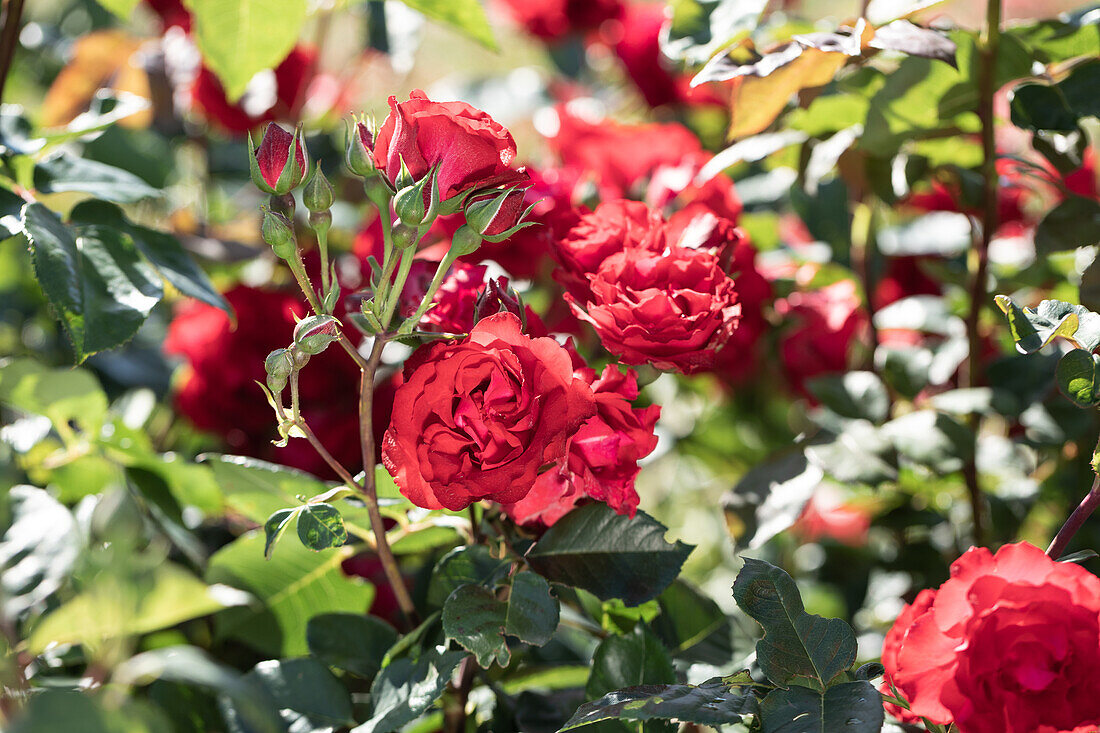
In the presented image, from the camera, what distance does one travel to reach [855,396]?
0.74 m

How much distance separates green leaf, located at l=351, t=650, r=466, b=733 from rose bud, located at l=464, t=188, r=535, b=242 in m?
0.22

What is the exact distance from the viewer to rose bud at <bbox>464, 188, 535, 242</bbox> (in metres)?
0.42

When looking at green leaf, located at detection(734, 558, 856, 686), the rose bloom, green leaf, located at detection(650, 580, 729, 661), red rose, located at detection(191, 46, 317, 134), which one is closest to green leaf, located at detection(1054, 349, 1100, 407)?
green leaf, located at detection(734, 558, 856, 686)

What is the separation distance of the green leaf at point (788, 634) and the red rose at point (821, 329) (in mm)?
417

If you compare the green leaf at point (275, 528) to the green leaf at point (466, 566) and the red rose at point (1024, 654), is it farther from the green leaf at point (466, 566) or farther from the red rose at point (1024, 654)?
the red rose at point (1024, 654)

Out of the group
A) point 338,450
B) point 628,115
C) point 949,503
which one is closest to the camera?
point 338,450

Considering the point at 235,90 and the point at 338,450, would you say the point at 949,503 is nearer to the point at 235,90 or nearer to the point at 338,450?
the point at 338,450

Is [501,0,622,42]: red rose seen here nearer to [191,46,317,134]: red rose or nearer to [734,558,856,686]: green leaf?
[191,46,317,134]: red rose

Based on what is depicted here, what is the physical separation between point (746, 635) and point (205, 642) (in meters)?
0.43

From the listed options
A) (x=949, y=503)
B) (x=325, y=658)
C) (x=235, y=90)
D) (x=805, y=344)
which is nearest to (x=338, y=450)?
(x=325, y=658)

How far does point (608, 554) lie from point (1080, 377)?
0.25 meters

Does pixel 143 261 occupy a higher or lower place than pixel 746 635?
higher

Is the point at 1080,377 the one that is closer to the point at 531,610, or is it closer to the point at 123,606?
the point at 531,610

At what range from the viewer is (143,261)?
601 mm
